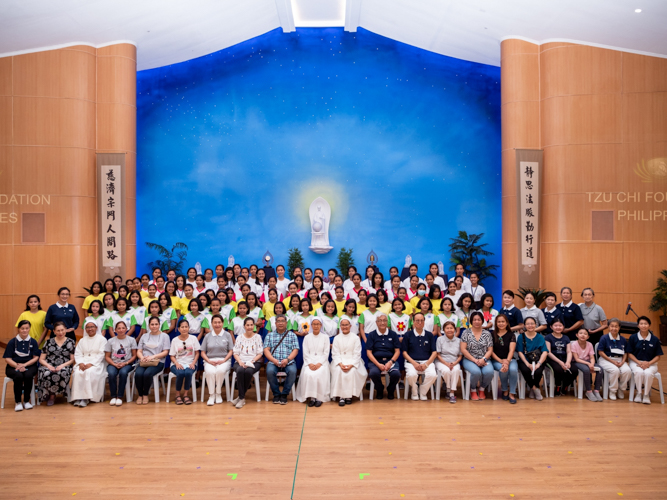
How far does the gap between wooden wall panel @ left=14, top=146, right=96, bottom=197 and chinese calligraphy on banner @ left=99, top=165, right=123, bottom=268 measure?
1.38ft

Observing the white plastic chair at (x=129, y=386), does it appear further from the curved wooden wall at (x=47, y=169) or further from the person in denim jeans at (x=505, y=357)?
the person in denim jeans at (x=505, y=357)

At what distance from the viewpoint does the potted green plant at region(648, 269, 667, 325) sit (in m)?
9.20

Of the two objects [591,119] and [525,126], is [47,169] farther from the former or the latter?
[591,119]

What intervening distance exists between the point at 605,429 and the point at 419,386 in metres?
1.96

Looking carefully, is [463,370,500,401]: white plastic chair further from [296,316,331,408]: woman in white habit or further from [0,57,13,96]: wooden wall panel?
[0,57,13,96]: wooden wall panel

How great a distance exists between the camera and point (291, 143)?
11.7 meters

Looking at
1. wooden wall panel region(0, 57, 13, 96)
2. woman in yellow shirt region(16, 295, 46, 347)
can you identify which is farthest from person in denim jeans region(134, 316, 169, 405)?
wooden wall panel region(0, 57, 13, 96)

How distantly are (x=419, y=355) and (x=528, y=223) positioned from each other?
4.16 meters

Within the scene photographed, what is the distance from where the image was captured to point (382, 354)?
6.38m

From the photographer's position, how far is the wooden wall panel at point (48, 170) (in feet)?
30.7

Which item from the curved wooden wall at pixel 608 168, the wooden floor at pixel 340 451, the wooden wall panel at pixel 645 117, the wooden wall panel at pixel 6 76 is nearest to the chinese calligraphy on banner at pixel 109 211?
the wooden wall panel at pixel 6 76

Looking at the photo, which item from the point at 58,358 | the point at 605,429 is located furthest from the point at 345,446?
the point at 58,358

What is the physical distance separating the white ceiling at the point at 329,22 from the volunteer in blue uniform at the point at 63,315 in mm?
Result: 4322

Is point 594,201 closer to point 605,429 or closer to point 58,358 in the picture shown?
point 605,429
